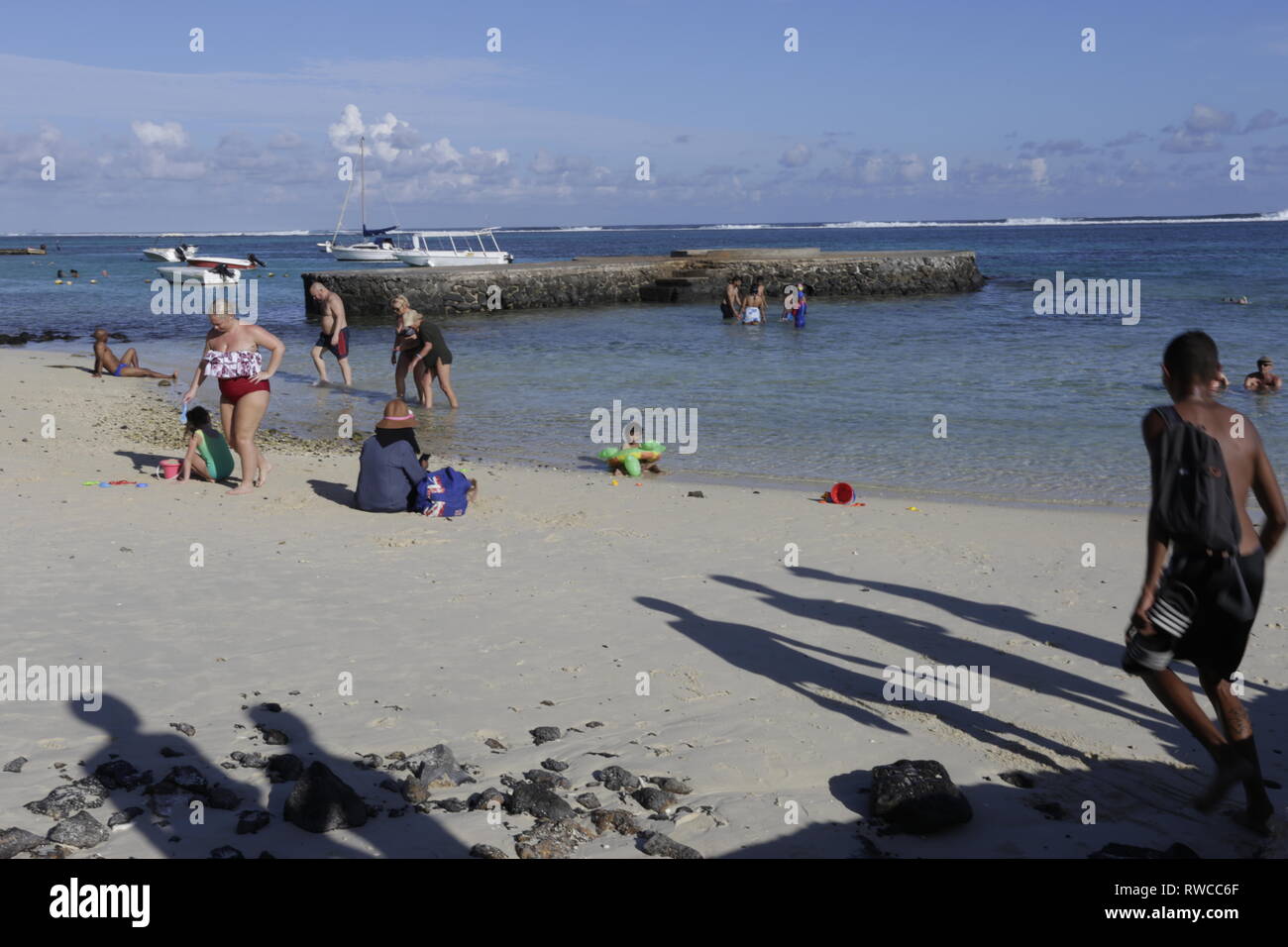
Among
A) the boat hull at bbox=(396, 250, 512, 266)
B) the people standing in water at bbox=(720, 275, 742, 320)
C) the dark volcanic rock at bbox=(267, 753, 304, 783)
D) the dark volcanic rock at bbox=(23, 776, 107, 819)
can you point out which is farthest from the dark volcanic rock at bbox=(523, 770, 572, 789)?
the boat hull at bbox=(396, 250, 512, 266)

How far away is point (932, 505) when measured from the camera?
32.1 ft

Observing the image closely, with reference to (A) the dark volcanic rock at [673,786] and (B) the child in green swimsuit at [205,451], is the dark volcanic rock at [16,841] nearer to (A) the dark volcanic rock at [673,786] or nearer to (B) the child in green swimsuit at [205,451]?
(A) the dark volcanic rock at [673,786]

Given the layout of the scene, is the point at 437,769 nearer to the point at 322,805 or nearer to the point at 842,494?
the point at 322,805

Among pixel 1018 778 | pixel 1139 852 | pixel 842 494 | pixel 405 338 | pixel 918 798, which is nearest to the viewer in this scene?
pixel 1139 852

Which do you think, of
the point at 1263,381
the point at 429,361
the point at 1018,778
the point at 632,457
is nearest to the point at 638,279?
the point at 429,361

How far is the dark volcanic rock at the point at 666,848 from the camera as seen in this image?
3.64 metres

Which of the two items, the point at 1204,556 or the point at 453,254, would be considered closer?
the point at 1204,556

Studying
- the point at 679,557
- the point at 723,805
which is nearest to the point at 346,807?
the point at 723,805

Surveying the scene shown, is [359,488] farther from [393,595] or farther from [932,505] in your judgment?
[932,505]

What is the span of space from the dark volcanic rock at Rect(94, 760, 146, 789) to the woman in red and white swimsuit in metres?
5.53

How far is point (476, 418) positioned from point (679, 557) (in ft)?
25.6

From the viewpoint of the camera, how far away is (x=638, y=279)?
128 ft

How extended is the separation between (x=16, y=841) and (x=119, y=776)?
23.7 inches

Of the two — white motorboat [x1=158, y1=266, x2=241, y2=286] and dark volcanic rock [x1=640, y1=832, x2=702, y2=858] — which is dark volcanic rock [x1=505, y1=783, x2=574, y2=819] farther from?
white motorboat [x1=158, y1=266, x2=241, y2=286]
